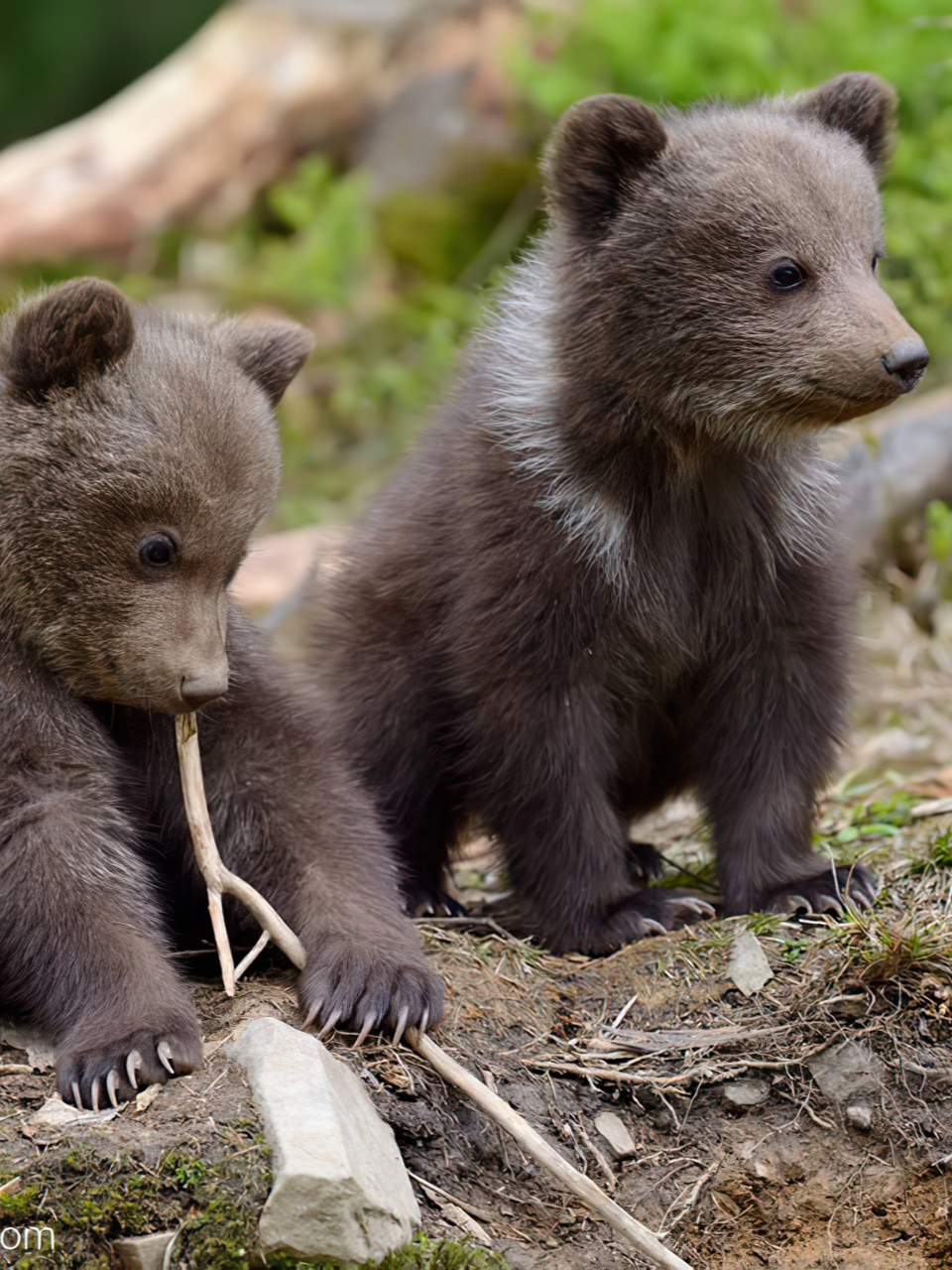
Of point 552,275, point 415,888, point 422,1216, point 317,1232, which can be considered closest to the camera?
point 317,1232

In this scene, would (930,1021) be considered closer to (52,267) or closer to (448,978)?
(448,978)

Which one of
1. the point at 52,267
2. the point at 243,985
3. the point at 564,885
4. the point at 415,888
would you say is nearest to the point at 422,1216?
the point at 243,985

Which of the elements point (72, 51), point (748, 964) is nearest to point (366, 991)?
point (748, 964)

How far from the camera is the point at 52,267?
40.7 feet

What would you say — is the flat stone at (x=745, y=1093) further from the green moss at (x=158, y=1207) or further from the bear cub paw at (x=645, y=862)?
the bear cub paw at (x=645, y=862)

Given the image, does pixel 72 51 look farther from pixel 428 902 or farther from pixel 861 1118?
pixel 861 1118

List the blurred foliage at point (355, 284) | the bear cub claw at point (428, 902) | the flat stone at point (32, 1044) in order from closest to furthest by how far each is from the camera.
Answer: the flat stone at point (32, 1044) → the bear cub claw at point (428, 902) → the blurred foliage at point (355, 284)

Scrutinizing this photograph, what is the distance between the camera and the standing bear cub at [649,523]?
4.73 m

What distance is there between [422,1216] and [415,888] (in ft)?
6.46

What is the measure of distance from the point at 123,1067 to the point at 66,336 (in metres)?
1.96

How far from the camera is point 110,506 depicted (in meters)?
4.26

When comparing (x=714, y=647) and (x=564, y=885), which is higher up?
(x=714, y=647)

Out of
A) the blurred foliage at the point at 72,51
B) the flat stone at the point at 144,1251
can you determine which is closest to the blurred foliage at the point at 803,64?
the blurred foliage at the point at 72,51

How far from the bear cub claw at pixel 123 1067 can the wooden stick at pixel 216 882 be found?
461 millimetres
